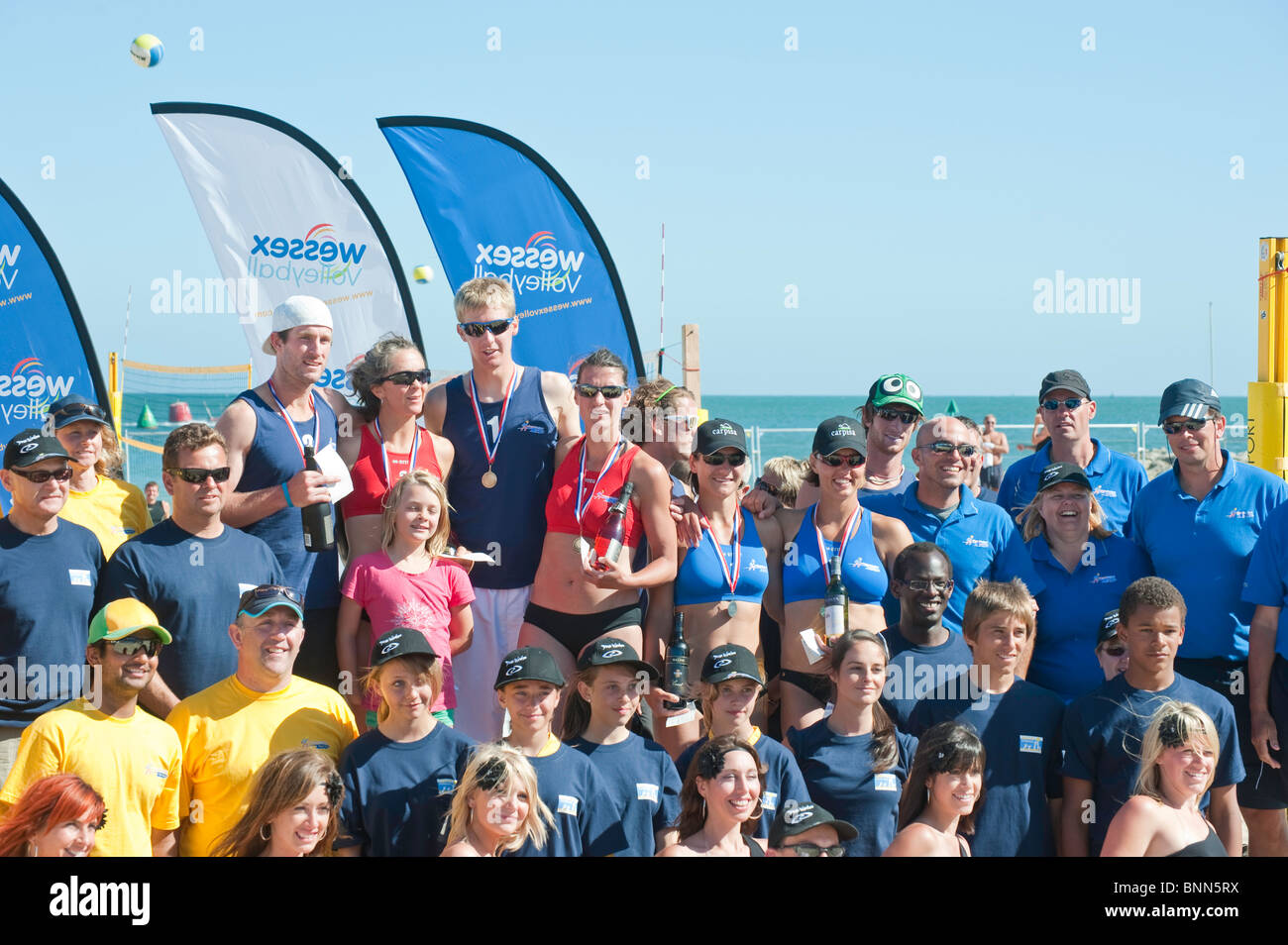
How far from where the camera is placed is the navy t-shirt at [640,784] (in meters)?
4.45

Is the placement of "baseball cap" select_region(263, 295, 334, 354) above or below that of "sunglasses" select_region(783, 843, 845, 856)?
above

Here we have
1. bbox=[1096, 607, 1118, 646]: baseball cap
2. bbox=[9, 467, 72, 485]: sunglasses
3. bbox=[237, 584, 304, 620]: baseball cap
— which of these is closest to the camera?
bbox=[237, 584, 304, 620]: baseball cap

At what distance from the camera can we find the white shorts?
18.3 ft

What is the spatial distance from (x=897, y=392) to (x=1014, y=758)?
6.53ft

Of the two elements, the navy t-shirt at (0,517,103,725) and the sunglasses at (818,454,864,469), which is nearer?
the navy t-shirt at (0,517,103,725)

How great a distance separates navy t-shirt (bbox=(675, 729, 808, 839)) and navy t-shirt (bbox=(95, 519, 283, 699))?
78.7 inches

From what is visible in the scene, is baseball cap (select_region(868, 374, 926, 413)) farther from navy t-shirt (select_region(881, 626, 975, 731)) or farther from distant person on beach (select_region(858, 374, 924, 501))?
navy t-shirt (select_region(881, 626, 975, 731))

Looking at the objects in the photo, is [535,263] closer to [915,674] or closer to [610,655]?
[610,655]

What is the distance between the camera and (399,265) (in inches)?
384

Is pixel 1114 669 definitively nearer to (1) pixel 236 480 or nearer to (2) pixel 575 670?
(2) pixel 575 670

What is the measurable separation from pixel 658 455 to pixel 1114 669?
2510mm

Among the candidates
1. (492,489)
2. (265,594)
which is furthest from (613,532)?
(265,594)

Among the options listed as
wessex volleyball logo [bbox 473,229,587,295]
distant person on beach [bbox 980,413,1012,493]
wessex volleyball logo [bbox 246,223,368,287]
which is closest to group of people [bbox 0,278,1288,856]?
wessex volleyball logo [bbox 473,229,587,295]
